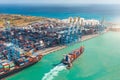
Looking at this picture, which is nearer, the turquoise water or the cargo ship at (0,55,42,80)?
the turquoise water

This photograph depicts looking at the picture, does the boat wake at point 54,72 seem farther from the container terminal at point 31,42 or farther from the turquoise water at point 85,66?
the container terminal at point 31,42

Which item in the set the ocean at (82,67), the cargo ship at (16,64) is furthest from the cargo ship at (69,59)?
the cargo ship at (16,64)

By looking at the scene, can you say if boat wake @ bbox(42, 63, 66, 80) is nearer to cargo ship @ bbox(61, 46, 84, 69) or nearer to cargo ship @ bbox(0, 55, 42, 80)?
cargo ship @ bbox(61, 46, 84, 69)

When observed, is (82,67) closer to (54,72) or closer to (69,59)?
(69,59)

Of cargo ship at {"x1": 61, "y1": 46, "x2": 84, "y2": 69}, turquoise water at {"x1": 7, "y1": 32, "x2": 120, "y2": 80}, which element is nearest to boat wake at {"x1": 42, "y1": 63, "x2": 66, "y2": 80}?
turquoise water at {"x1": 7, "y1": 32, "x2": 120, "y2": 80}

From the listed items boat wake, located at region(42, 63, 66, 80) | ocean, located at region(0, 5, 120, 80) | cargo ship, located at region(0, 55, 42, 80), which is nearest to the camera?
boat wake, located at region(42, 63, 66, 80)

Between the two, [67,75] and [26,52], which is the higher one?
[26,52]

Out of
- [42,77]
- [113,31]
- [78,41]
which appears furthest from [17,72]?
[113,31]

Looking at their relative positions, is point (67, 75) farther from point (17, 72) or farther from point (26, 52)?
point (26, 52)
